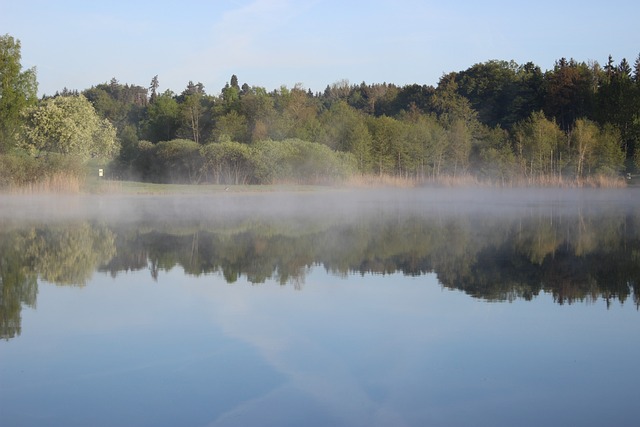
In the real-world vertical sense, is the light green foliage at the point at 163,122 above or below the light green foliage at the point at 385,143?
above

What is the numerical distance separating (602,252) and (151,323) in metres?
8.64

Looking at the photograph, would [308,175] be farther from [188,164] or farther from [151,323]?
[151,323]

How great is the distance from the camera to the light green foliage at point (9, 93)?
116ft

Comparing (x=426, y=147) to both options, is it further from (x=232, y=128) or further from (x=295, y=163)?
(x=232, y=128)

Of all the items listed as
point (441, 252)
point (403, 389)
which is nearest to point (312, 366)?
point (403, 389)

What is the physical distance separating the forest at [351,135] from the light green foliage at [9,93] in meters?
0.06

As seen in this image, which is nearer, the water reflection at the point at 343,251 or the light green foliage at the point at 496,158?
the water reflection at the point at 343,251

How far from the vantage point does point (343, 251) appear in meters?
13.7

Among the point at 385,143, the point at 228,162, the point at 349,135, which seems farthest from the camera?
the point at 385,143

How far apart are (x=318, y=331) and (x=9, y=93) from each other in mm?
31870

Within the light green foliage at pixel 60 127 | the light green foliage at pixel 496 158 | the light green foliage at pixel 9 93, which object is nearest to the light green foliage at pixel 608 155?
the light green foliage at pixel 496 158

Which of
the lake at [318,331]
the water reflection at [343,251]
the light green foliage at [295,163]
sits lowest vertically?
the lake at [318,331]

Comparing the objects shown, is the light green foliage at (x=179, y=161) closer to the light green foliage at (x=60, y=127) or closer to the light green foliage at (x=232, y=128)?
the light green foliage at (x=60, y=127)

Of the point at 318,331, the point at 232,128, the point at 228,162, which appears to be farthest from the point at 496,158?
the point at 318,331
